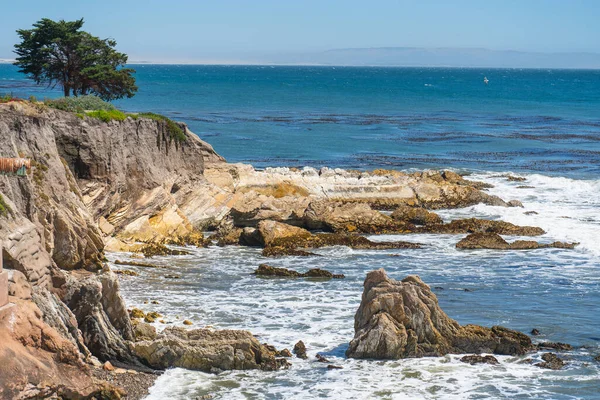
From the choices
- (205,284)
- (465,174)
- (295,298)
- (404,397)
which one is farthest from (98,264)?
(465,174)

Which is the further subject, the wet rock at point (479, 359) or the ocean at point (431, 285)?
the wet rock at point (479, 359)

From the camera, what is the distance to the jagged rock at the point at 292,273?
2834 centimetres

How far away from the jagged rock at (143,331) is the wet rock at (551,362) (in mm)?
8633

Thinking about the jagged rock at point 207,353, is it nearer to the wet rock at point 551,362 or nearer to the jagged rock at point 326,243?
the wet rock at point 551,362

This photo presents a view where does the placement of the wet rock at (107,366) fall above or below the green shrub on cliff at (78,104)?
below

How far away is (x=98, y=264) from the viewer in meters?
26.0

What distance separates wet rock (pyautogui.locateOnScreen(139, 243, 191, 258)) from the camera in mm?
30853

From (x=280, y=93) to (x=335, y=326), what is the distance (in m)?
119

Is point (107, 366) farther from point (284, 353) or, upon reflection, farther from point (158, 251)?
point (158, 251)

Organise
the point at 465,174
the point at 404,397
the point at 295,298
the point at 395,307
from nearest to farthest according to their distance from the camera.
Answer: the point at 404,397, the point at 395,307, the point at 295,298, the point at 465,174

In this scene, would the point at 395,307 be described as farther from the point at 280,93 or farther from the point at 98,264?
the point at 280,93

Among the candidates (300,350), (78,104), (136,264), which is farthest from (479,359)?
(78,104)

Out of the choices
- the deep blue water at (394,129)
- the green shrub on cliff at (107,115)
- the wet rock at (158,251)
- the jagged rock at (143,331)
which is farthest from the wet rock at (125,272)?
the deep blue water at (394,129)

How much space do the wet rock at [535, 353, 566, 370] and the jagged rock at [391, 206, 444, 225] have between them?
56.4ft
